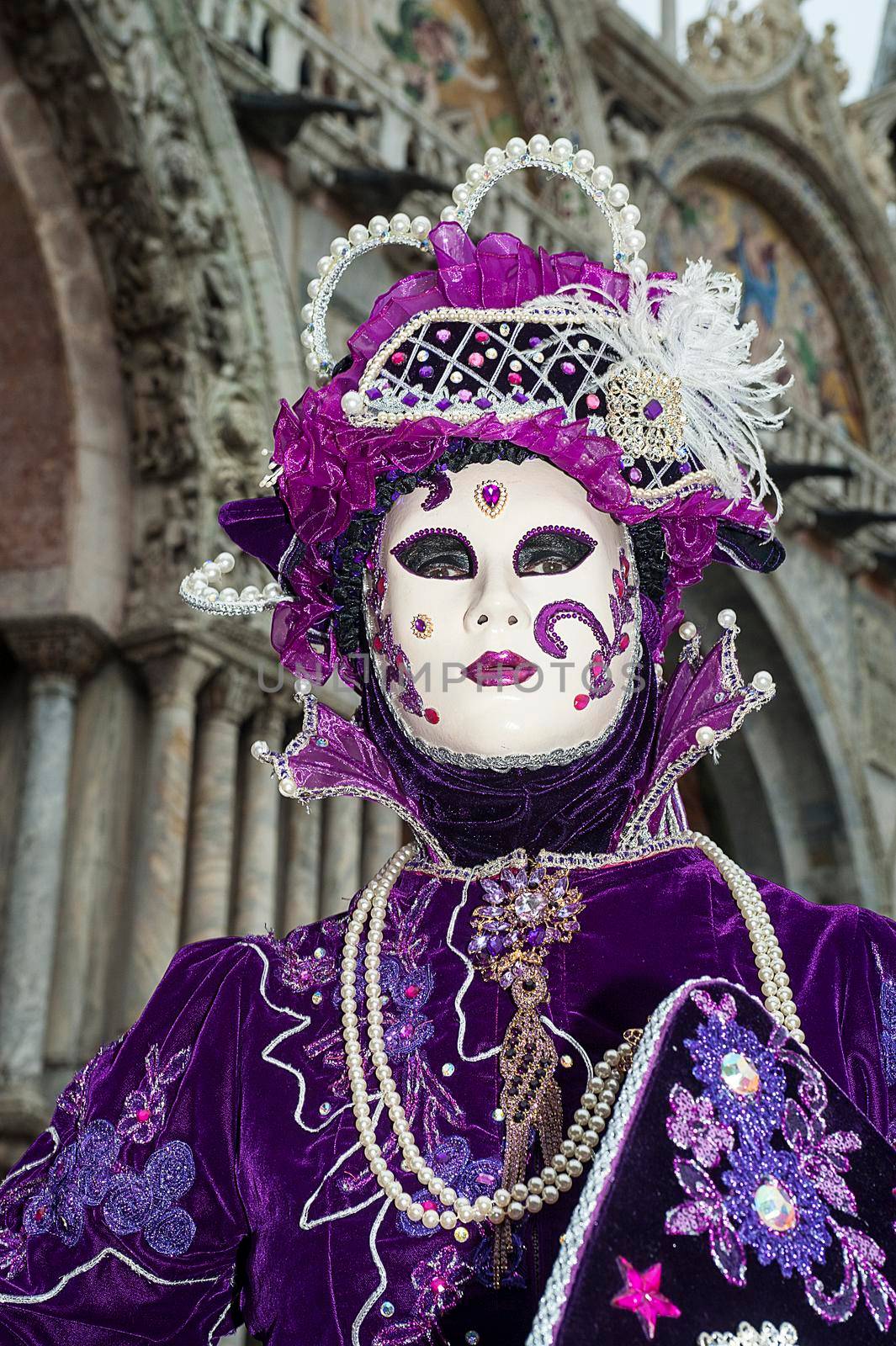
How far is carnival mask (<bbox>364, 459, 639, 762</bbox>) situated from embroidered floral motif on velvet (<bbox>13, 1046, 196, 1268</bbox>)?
490 millimetres

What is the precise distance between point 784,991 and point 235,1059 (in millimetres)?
596

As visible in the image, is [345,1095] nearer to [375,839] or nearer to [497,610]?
[497,610]

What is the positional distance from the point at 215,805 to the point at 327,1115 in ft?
9.15

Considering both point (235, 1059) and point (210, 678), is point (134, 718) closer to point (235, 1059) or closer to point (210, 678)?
point (210, 678)

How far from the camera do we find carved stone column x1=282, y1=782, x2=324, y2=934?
4520mm

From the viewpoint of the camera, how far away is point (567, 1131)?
61.2 inches

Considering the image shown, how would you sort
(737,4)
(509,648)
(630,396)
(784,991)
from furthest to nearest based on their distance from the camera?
(737,4) → (630,396) → (509,648) → (784,991)

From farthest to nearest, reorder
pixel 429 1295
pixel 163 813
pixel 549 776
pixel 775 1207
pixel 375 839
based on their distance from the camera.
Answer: pixel 375 839 → pixel 163 813 → pixel 549 776 → pixel 429 1295 → pixel 775 1207

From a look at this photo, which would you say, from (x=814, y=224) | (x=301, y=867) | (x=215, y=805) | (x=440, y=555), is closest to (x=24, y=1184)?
(x=440, y=555)

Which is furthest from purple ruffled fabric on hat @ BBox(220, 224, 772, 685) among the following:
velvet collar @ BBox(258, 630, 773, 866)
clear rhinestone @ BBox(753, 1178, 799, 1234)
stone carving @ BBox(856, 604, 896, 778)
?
stone carving @ BBox(856, 604, 896, 778)

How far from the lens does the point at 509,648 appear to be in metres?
1.69

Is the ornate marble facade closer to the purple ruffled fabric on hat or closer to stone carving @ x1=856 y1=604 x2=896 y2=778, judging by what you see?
the purple ruffled fabric on hat

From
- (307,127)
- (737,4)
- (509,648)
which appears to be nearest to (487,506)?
(509,648)

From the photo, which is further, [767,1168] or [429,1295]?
[429,1295]
